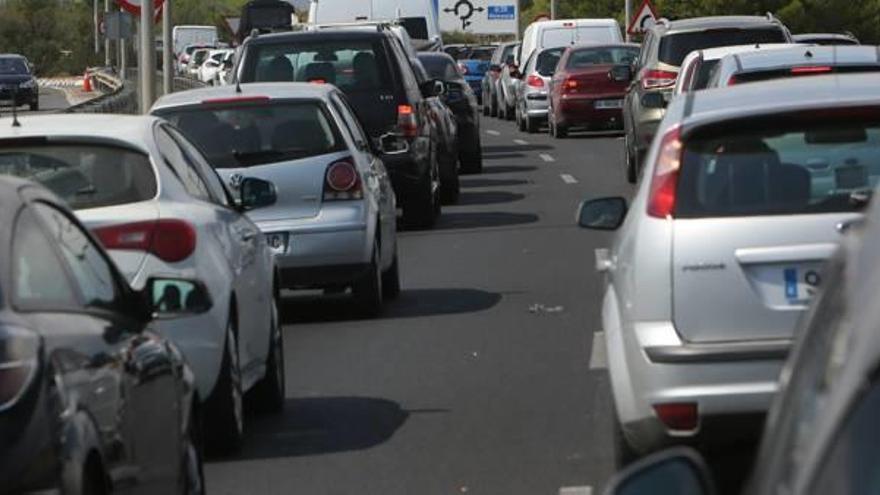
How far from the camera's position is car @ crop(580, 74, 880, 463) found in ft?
24.5

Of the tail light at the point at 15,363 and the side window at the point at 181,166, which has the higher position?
the tail light at the point at 15,363

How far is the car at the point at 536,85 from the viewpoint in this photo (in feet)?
133

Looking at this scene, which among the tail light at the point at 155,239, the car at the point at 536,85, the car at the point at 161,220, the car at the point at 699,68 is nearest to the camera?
the car at the point at 161,220

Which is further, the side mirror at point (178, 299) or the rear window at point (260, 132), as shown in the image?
the rear window at point (260, 132)

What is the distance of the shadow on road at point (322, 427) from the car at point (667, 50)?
13331 mm

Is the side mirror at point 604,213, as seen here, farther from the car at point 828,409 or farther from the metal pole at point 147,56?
the metal pole at point 147,56

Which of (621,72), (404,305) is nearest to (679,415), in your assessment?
(404,305)

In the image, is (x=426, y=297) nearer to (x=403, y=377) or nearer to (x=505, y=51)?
(x=403, y=377)

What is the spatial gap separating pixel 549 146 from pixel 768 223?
28.7 m

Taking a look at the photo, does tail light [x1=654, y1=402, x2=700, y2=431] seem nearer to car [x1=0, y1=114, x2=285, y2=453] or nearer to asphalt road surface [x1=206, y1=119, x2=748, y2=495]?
asphalt road surface [x1=206, y1=119, x2=748, y2=495]

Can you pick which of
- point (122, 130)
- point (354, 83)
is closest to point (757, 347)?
point (122, 130)

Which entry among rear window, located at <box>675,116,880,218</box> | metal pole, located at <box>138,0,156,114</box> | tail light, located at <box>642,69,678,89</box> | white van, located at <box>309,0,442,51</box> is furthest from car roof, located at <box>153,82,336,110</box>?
white van, located at <box>309,0,442,51</box>

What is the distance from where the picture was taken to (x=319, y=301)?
15797mm

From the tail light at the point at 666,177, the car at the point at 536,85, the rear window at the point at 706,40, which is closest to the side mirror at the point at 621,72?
the rear window at the point at 706,40
